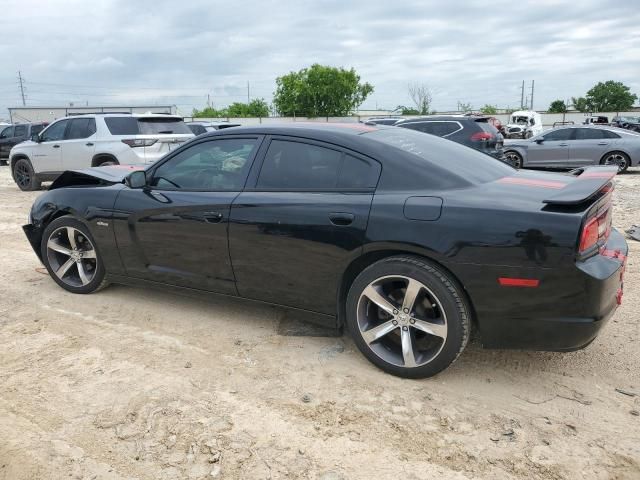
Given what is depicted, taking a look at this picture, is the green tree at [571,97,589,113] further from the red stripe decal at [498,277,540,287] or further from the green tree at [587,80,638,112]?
the red stripe decal at [498,277,540,287]

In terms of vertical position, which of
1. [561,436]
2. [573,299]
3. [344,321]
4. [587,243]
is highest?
→ [587,243]

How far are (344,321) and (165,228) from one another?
1545 millimetres

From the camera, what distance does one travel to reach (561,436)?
264cm

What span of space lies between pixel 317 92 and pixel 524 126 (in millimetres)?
31267

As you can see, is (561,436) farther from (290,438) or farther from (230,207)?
(230,207)

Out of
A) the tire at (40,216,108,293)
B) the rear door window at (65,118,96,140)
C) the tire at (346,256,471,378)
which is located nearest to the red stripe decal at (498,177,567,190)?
the tire at (346,256,471,378)

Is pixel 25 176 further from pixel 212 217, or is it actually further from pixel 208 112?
pixel 208 112

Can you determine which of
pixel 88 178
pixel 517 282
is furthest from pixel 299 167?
pixel 88 178

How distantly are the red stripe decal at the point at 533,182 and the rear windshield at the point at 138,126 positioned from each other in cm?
856

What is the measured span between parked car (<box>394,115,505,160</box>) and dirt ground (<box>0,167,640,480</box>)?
8.54 metres

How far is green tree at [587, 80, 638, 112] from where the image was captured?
212ft

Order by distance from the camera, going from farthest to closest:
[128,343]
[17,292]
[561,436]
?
[17,292] → [128,343] → [561,436]

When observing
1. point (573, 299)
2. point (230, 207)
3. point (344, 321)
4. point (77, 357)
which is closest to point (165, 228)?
point (230, 207)

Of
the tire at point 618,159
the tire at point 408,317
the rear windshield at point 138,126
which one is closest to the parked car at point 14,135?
the rear windshield at point 138,126
